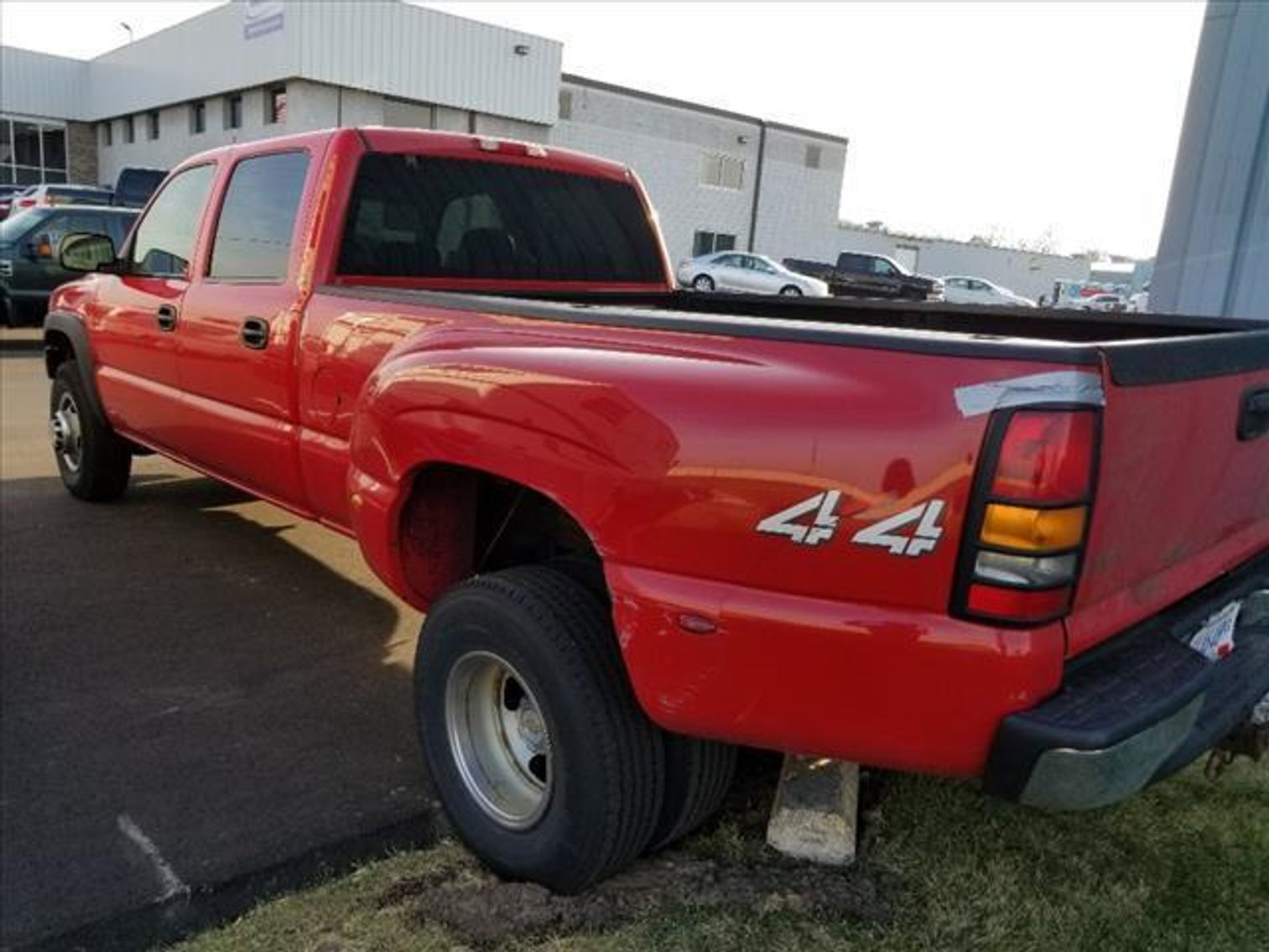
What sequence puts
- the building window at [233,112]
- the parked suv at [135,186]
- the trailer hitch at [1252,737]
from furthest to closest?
the building window at [233,112] → the parked suv at [135,186] → the trailer hitch at [1252,737]

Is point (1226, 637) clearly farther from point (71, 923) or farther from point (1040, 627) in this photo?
point (71, 923)

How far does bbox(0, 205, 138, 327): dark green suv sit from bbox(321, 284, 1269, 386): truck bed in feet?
36.6

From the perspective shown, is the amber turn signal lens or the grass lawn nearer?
the amber turn signal lens

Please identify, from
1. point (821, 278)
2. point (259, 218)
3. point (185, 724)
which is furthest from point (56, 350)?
point (821, 278)

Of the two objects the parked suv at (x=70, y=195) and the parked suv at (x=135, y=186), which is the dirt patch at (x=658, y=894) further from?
the parked suv at (x=135, y=186)

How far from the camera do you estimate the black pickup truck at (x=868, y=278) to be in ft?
104

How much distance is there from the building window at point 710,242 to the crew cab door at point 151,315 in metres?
36.1

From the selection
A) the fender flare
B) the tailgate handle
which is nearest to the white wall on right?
the tailgate handle

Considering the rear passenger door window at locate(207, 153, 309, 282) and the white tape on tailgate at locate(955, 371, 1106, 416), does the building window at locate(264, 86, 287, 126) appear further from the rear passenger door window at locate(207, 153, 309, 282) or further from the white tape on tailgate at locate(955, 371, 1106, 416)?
the white tape on tailgate at locate(955, 371, 1106, 416)

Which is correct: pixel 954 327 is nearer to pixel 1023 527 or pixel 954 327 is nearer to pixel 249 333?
pixel 1023 527

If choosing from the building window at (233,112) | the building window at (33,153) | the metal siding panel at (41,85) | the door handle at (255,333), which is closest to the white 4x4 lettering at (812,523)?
the door handle at (255,333)

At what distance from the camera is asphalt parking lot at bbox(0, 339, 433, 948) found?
112 inches

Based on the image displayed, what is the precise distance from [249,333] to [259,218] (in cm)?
55

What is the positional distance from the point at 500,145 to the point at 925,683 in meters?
3.22
